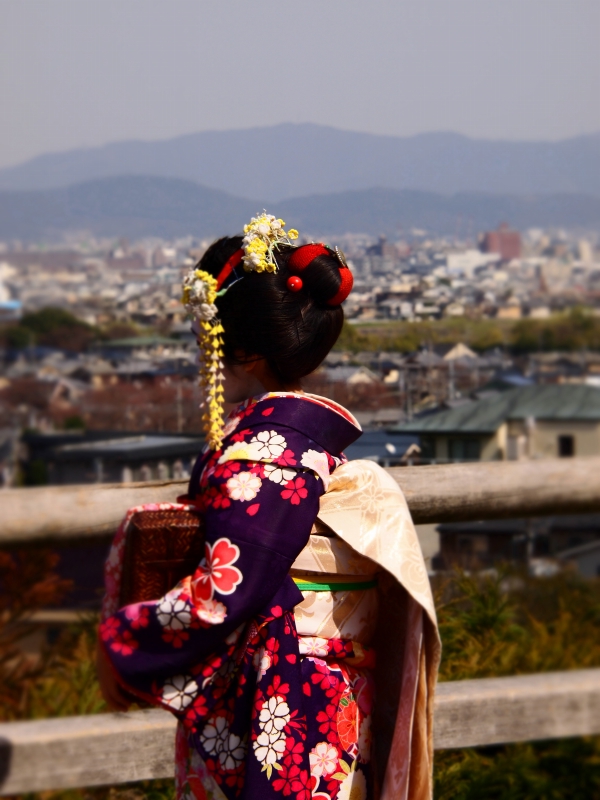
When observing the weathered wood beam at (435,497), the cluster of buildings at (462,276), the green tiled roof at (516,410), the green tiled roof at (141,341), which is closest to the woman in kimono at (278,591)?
the weathered wood beam at (435,497)

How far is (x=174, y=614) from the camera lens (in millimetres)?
1386

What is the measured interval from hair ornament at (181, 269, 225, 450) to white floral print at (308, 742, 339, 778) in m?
0.52

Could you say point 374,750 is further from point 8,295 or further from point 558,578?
point 8,295

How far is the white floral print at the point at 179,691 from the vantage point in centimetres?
143

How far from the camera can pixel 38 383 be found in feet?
45.9

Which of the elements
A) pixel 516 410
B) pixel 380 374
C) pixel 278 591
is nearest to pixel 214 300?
pixel 278 591

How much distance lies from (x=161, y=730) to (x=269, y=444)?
83 cm

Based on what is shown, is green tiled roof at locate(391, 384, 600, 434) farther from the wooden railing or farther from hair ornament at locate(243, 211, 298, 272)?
hair ornament at locate(243, 211, 298, 272)

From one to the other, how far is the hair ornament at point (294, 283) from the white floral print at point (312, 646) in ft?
1.89

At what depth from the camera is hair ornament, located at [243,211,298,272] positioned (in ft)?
4.91

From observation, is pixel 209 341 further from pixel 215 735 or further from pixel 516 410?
pixel 516 410

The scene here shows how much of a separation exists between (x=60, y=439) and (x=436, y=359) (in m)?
8.31

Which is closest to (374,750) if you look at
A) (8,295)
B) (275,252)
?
(275,252)

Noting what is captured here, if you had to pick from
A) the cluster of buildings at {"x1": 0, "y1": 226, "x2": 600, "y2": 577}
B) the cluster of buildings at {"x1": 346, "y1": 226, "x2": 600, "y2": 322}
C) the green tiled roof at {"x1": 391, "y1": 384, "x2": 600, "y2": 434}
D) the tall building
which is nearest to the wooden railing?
the cluster of buildings at {"x1": 0, "y1": 226, "x2": 600, "y2": 577}
